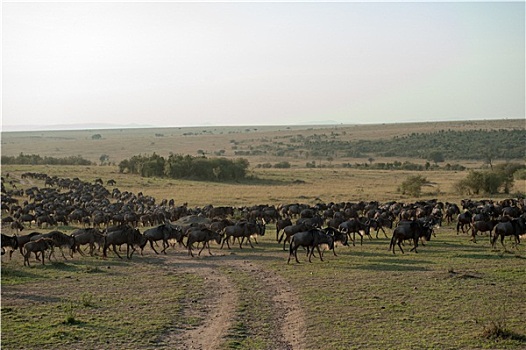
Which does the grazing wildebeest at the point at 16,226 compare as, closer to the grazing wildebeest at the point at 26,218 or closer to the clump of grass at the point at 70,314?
the grazing wildebeest at the point at 26,218

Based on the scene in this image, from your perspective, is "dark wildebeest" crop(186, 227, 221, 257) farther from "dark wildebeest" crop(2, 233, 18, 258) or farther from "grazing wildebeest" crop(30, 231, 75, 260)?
"dark wildebeest" crop(2, 233, 18, 258)

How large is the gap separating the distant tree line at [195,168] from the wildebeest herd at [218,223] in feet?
62.0

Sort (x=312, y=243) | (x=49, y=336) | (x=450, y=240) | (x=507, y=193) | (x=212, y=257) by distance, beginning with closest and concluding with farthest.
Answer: (x=49, y=336) → (x=312, y=243) → (x=212, y=257) → (x=450, y=240) → (x=507, y=193)

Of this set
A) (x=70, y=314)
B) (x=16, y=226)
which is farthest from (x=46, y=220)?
(x=70, y=314)

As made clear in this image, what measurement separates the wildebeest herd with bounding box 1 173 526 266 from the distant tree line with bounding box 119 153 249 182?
62.0 ft

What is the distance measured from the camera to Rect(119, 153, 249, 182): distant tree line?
63.5 meters

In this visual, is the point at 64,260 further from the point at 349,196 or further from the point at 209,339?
the point at 349,196

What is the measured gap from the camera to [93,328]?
11.8 meters

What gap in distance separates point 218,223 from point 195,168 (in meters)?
41.5

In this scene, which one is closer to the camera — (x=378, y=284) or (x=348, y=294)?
(x=348, y=294)

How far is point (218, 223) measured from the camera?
79.9 ft

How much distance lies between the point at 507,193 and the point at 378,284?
3417 cm

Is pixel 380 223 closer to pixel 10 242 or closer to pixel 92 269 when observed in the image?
pixel 92 269

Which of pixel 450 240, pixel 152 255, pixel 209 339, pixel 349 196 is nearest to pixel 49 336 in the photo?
pixel 209 339
